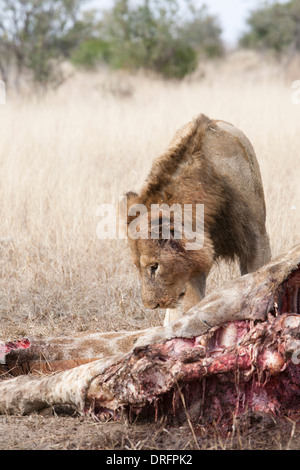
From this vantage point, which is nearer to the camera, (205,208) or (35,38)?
(205,208)

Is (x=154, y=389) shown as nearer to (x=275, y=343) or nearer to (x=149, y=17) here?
(x=275, y=343)

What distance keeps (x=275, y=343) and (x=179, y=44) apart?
17588 mm

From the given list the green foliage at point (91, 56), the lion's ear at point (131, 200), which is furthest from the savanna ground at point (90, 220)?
the green foliage at point (91, 56)

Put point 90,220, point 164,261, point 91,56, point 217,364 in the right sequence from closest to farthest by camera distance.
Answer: point 217,364
point 164,261
point 90,220
point 91,56

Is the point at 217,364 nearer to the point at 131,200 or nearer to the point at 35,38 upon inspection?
the point at 131,200

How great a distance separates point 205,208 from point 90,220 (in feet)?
8.97

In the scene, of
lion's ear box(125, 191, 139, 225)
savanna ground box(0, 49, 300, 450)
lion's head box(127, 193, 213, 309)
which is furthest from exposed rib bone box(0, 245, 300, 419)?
lion's ear box(125, 191, 139, 225)

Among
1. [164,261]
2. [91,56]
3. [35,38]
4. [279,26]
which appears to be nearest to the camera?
[164,261]

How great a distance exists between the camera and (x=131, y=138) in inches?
362

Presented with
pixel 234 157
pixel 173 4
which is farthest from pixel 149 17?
pixel 234 157

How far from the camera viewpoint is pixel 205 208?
3.44m

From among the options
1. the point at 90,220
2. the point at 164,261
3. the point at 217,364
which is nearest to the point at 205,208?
the point at 164,261

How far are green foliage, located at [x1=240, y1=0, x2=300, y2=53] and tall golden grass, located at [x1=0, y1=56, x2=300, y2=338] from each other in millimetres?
12282

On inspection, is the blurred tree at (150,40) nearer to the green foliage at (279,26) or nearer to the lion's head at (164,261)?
the green foliage at (279,26)
